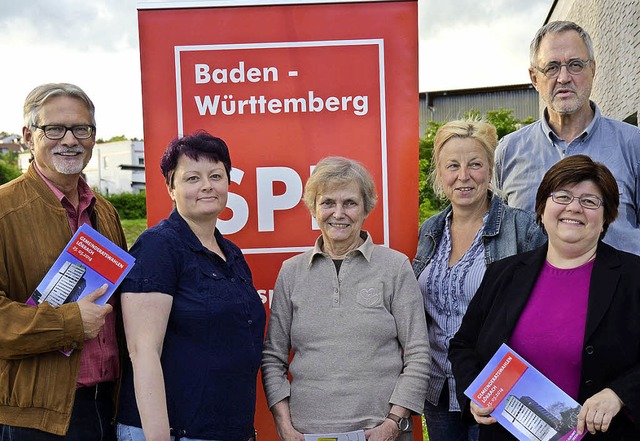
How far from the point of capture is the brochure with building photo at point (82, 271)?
2.37 meters

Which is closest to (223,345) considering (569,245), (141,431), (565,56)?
(141,431)

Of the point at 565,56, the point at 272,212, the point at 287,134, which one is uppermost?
the point at 565,56

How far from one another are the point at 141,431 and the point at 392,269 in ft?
3.84

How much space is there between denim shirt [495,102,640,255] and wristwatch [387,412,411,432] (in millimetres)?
1322

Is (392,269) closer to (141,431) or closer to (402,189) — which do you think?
(402,189)

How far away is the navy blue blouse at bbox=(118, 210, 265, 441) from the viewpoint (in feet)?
7.78

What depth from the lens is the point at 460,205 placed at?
303cm

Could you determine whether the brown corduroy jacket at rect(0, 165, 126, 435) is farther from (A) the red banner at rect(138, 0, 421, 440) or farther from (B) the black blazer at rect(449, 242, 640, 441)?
(B) the black blazer at rect(449, 242, 640, 441)

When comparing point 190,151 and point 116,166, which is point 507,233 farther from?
point 116,166

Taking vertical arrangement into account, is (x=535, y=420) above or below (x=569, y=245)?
below

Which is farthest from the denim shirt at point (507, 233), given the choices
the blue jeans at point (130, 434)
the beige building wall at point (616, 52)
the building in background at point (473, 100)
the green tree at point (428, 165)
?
the building in background at point (473, 100)

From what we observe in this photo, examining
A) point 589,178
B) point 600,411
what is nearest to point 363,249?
point 589,178

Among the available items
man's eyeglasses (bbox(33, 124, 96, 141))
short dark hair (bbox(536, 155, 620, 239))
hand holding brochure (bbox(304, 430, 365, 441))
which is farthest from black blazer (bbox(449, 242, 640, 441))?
man's eyeglasses (bbox(33, 124, 96, 141))

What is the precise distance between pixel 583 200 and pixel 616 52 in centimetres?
970
